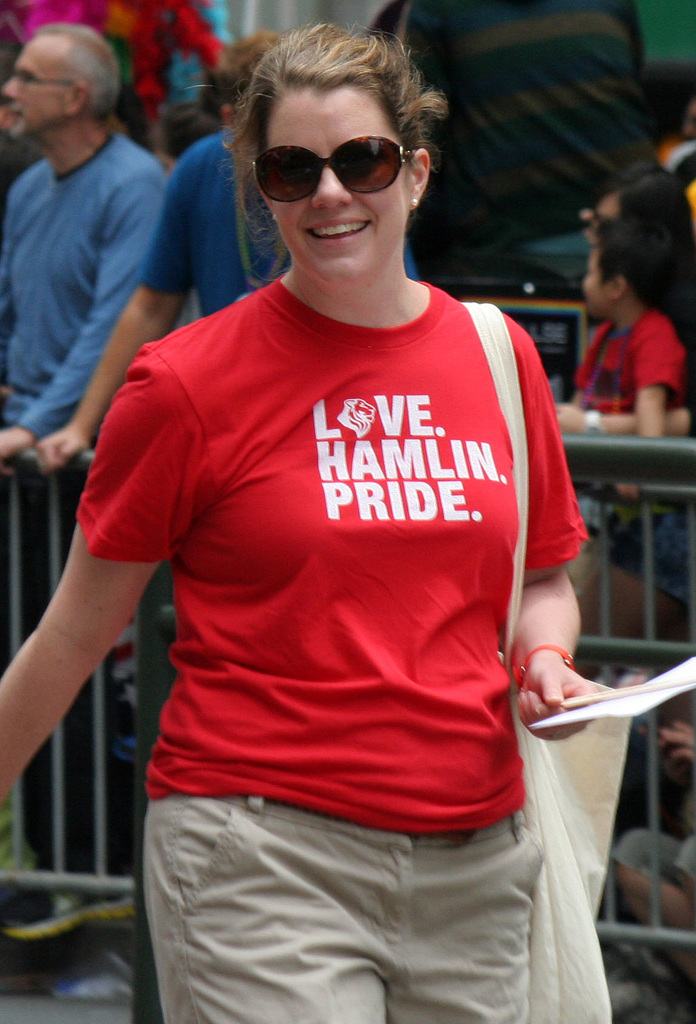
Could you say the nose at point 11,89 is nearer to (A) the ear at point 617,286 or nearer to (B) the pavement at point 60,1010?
(A) the ear at point 617,286

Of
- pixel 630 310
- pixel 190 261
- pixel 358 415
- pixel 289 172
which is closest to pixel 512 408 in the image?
pixel 358 415

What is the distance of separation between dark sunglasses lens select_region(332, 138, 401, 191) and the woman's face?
1cm

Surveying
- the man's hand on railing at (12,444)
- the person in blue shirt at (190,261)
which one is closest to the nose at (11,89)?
the person in blue shirt at (190,261)

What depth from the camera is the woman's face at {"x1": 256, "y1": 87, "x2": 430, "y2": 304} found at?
1.96 metres

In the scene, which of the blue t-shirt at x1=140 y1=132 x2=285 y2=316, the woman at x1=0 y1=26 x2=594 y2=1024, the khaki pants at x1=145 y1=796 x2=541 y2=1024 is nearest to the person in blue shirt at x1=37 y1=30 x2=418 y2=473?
the blue t-shirt at x1=140 y1=132 x2=285 y2=316

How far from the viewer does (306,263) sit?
2.01m

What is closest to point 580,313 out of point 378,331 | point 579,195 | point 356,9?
point 579,195

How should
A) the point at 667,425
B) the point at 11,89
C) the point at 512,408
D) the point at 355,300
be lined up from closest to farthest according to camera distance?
the point at 355,300
the point at 512,408
the point at 667,425
the point at 11,89

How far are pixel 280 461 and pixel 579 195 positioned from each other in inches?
122

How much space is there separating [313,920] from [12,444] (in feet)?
7.33

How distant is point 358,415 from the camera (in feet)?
6.55

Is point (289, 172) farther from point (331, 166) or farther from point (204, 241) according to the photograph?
point (204, 241)

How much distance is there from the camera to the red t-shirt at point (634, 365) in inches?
158

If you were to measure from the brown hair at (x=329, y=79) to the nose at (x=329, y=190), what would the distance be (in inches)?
4.6
